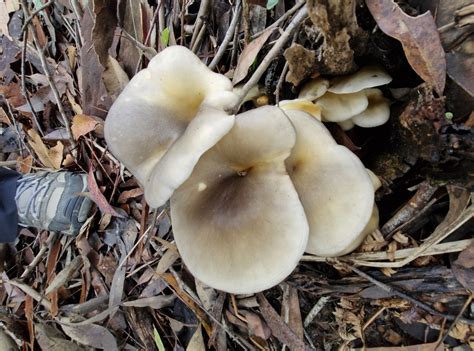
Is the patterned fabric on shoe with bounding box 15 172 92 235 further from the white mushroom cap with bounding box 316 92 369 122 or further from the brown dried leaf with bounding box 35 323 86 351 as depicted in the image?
the white mushroom cap with bounding box 316 92 369 122

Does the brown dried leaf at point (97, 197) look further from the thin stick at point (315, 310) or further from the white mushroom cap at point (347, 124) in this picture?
the white mushroom cap at point (347, 124)

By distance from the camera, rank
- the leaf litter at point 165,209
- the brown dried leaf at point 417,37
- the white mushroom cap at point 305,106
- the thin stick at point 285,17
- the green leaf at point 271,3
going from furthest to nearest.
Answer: the green leaf at point 271,3
the thin stick at point 285,17
the white mushroom cap at point 305,106
the leaf litter at point 165,209
the brown dried leaf at point 417,37

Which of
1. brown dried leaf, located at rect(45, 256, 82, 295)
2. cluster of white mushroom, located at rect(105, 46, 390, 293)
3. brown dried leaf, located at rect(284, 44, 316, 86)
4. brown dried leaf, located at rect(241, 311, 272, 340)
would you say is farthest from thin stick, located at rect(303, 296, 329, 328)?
brown dried leaf, located at rect(45, 256, 82, 295)

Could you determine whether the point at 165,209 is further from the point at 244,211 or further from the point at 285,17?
the point at 285,17

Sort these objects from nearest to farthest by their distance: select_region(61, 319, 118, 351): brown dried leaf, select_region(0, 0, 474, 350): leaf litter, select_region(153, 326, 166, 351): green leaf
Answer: select_region(0, 0, 474, 350): leaf litter
select_region(153, 326, 166, 351): green leaf
select_region(61, 319, 118, 351): brown dried leaf

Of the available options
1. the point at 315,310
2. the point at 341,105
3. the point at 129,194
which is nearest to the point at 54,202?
the point at 129,194

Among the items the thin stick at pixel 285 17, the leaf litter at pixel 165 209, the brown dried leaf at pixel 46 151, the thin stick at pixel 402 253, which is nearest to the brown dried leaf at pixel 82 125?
the leaf litter at pixel 165 209
